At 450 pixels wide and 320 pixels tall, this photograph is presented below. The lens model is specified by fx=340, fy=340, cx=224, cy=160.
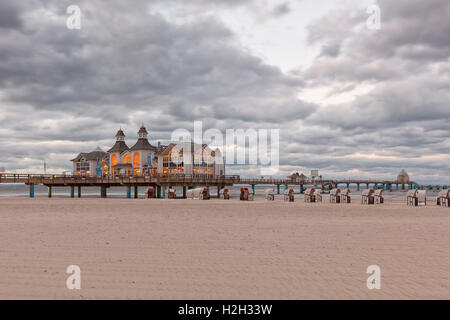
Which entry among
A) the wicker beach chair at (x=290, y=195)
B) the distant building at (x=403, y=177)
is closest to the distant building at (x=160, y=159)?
the wicker beach chair at (x=290, y=195)

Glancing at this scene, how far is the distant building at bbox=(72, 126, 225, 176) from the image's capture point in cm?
5600

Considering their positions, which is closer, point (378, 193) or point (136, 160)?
point (378, 193)

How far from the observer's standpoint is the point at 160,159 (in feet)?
188

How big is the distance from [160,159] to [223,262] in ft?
167

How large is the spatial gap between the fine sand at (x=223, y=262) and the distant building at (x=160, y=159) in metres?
43.4

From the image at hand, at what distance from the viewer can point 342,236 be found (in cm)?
1115

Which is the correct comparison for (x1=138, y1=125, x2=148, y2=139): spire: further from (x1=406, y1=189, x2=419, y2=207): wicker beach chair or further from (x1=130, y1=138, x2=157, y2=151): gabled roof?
(x1=406, y1=189, x2=419, y2=207): wicker beach chair

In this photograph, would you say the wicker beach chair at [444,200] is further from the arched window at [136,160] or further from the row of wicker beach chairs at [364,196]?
the arched window at [136,160]

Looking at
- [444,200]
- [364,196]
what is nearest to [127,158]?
[364,196]

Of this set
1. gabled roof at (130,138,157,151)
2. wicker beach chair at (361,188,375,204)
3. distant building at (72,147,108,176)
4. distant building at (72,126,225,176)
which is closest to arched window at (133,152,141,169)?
distant building at (72,126,225,176)

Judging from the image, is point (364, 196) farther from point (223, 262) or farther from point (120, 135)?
point (120, 135)

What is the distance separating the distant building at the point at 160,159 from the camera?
56.0 m
